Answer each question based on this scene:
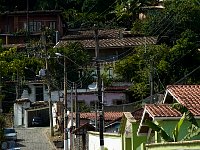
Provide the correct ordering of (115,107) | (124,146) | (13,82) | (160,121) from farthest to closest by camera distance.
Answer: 1. (13,82)
2. (115,107)
3. (124,146)
4. (160,121)

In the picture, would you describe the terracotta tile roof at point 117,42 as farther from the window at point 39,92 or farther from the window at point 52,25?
the window at point 52,25

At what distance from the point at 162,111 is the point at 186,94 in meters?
1.12

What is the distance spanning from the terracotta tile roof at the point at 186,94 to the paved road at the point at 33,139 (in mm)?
22314

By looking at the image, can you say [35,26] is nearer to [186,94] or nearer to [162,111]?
[186,94]

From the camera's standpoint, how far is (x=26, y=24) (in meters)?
75.6

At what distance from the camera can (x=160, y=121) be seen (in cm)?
2038

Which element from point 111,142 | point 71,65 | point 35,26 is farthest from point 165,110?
point 35,26

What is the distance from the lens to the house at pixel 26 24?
245ft

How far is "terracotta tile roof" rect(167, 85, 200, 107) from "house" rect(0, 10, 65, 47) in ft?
173

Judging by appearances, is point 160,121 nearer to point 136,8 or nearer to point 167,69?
point 167,69

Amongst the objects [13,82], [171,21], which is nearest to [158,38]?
[171,21]

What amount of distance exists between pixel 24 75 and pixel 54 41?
33.4 ft

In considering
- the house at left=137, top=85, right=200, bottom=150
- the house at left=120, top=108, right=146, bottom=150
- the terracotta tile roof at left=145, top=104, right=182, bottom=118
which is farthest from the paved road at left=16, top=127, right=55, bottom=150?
the terracotta tile roof at left=145, top=104, right=182, bottom=118

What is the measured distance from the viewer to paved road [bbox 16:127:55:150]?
4397 centimetres
